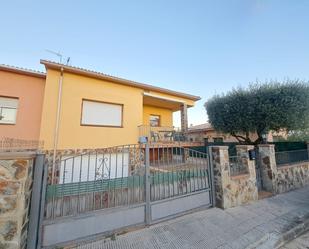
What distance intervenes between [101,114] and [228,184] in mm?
7351

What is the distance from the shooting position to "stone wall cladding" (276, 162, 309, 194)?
19.6 ft

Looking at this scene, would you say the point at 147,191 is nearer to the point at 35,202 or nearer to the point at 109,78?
the point at 35,202

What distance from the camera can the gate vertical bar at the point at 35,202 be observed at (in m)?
2.48

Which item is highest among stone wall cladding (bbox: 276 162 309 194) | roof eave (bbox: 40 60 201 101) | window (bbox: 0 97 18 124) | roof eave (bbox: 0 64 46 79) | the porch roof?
roof eave (bbox: 40 60 201 101)

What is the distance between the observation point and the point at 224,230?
3.38 metres

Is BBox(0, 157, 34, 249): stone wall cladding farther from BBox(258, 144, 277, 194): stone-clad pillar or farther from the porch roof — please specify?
→ the porch roof

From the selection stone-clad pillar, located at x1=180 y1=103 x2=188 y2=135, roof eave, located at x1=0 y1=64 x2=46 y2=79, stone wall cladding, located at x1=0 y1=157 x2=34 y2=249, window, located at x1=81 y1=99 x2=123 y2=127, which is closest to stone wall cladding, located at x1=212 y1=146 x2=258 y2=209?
stone wall cladding, located at x1=0 y1=157 x2=34 y2=249

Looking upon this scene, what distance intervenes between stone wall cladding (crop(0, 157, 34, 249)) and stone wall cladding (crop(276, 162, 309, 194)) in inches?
304

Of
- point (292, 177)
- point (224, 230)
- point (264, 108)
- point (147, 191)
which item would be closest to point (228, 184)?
point (224, 230)

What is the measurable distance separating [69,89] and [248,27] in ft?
31.3

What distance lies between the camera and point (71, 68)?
7.92 meters

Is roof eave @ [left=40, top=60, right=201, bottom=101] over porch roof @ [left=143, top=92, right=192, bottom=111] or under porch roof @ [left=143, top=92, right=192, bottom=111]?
over

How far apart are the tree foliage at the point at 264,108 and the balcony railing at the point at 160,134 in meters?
2.98

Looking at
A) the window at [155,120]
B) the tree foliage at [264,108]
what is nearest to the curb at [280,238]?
→ the tree foliage at [264,108]
